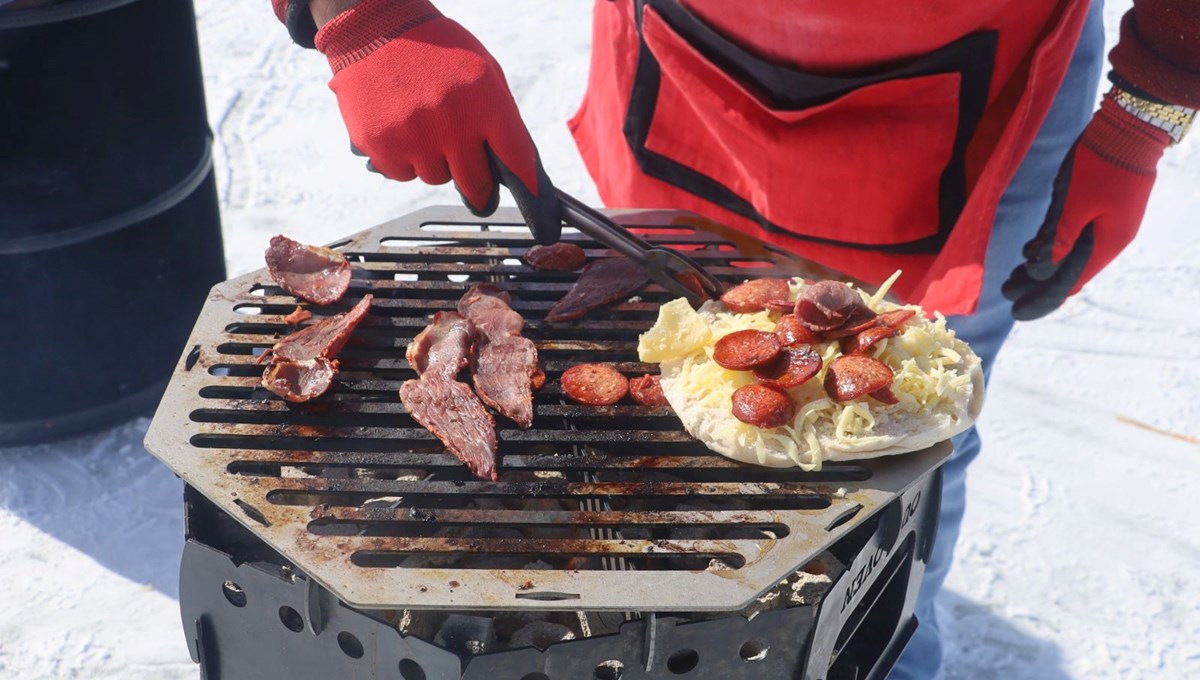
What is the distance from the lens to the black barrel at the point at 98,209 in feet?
10.5

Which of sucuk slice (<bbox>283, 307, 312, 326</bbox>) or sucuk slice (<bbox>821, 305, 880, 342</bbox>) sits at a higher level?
sucuk slice (<bbox>821, 305, 880, 342</bbox>)

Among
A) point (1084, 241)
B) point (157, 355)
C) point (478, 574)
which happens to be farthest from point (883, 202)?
point (157, 355)

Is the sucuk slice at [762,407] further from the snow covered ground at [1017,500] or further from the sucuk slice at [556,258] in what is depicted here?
the snow covered ground at [1017,500]

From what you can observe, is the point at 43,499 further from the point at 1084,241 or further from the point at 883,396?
the point at 1084,241

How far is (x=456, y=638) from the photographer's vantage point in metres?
1.68

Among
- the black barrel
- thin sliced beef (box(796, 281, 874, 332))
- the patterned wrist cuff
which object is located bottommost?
the black barrel

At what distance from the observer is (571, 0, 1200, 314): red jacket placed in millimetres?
2385

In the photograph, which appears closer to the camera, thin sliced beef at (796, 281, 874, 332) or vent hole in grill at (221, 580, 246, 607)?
vent hole in grill at (221, 580, 246, 607)

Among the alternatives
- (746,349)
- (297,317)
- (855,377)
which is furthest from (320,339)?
(855,377)

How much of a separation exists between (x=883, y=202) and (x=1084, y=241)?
1.90ft

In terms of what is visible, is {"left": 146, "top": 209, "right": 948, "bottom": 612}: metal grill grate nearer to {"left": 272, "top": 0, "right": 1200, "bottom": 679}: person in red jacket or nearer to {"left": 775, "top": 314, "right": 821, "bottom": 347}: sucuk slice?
{"left": 775, "top": 314, "right": 821, "bottom": 347}: sucuk slice

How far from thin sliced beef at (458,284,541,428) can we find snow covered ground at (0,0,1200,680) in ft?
5.59

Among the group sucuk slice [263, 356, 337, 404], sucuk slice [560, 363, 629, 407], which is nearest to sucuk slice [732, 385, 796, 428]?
sucuk slice [560, 363, 629, 407]

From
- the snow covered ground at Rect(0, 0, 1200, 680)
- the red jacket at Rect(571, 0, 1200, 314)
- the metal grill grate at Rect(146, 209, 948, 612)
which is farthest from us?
the snow covered ground at Rect(0, 0, 1200, 680)
